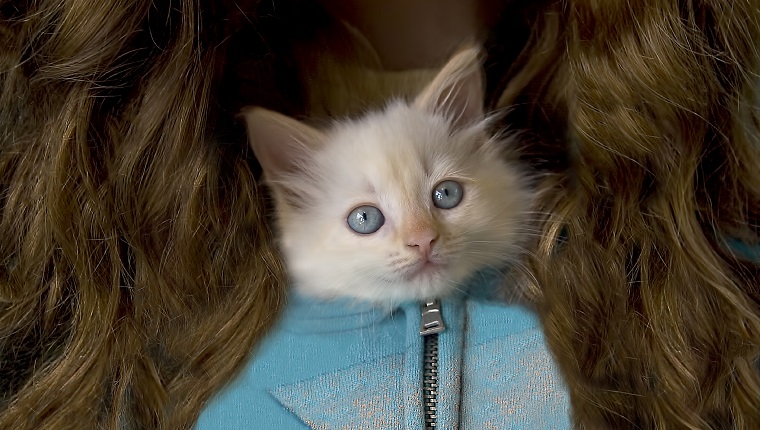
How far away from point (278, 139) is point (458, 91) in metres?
0.31

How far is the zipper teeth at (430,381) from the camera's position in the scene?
35.6 inches

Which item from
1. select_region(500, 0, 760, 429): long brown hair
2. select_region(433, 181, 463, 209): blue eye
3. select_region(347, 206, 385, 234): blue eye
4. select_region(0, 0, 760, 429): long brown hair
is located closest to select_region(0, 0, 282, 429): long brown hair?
Result: select_region(0, 0, 760, 429): long brown hair

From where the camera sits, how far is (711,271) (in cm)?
92

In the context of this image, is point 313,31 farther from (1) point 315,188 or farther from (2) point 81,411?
(2) point 81,411

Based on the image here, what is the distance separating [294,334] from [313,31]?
61 centimetres

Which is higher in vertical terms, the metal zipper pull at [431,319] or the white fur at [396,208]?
the white fur at [396,208]

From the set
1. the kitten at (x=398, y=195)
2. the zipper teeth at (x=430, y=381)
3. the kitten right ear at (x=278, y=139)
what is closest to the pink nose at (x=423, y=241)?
the kitten at (x=398, y=195)

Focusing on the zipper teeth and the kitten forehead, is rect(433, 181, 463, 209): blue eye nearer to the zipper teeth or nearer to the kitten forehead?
the kitten forehead

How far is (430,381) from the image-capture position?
0.92 metres

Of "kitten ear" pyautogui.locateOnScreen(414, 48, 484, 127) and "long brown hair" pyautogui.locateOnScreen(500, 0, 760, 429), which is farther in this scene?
"kitten ear" pyautogui.locateOnScreen(414, 48, 484, 127)

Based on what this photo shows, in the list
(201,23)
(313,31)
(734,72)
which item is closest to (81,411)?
(201,23)

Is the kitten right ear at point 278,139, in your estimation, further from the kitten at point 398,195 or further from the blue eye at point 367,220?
the blue eye at point 367,220

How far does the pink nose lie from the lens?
37.5 inches

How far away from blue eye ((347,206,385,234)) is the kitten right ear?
0.15 meters
